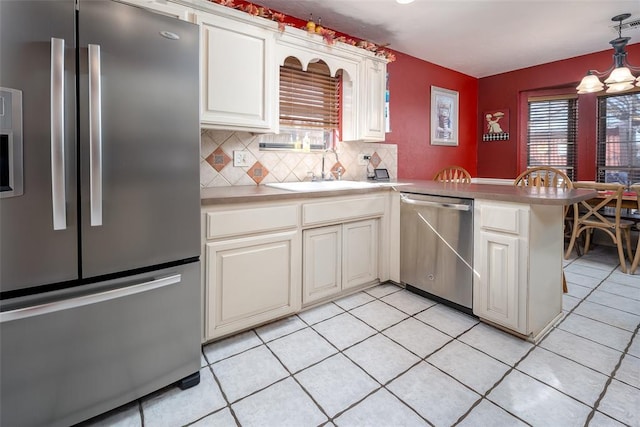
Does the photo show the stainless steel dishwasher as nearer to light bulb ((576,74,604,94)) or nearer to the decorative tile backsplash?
the decorative tile backsplash

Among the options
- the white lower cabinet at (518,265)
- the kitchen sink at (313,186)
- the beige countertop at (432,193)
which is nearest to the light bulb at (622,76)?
the beige countertop at (432,193)

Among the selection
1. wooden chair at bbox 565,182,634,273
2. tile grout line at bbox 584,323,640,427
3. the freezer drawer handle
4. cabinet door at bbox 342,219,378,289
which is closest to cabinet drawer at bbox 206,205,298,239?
the freezer drawer handle

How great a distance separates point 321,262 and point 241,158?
3.31 ft

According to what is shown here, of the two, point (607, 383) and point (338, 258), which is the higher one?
point (338, 258)

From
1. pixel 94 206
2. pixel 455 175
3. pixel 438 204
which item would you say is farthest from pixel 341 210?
pixel 455 175

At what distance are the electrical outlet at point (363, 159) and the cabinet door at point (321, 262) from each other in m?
1.16

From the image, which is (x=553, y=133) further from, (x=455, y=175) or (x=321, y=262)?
(x=321, y=262)

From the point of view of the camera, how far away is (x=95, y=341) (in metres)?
1.22

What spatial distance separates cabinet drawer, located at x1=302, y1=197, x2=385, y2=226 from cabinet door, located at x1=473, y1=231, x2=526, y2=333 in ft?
2.60

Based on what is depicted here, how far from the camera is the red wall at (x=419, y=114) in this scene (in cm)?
372

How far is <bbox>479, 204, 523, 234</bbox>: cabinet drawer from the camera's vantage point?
6.05ft

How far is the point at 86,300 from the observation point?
3.89ft

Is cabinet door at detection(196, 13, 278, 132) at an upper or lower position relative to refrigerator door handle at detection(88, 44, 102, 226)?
upper

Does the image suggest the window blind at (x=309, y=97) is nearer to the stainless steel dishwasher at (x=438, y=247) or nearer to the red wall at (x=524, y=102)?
the stainless steel dishwasher at (x=438, y=247)
